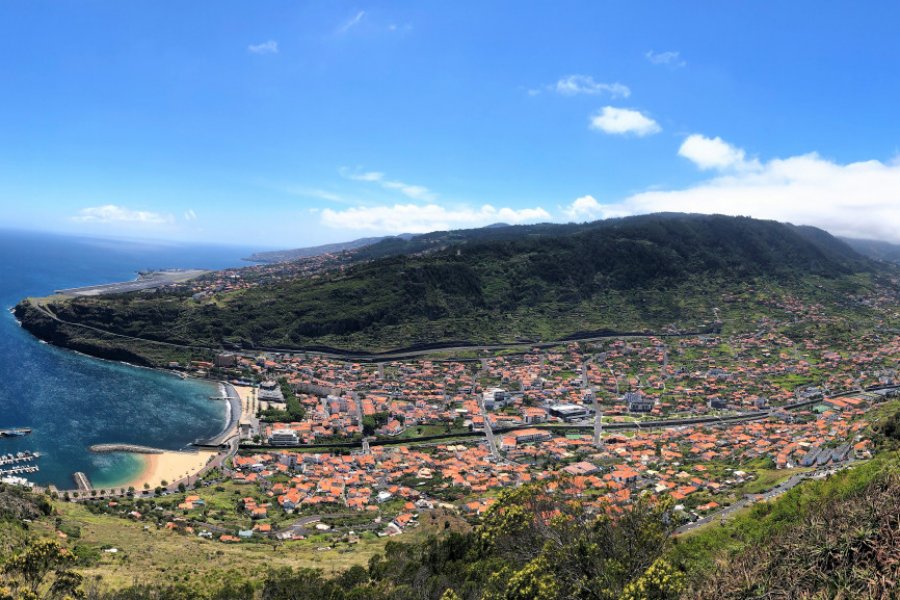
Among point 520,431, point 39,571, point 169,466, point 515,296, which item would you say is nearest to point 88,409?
point 169,466

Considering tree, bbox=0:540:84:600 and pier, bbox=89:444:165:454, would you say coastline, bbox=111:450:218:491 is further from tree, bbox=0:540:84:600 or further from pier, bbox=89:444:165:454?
tree, bbox=0:540:84:600

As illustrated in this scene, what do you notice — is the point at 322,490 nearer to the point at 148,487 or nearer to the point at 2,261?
the point at 148,487

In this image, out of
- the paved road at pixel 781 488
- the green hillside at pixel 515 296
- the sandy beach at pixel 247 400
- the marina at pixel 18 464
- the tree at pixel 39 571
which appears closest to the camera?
the tree at pixel 39 571

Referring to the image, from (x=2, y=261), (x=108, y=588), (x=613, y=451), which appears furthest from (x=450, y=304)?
(x=2, y=261)

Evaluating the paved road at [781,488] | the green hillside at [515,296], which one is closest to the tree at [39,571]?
the paved road at [781,488]

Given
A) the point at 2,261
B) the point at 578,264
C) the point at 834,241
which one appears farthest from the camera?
the point at 834,241

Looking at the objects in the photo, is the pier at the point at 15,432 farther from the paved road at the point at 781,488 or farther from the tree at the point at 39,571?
the paved road at the point at 781,488

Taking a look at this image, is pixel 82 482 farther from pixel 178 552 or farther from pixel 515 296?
pixel 515 296
